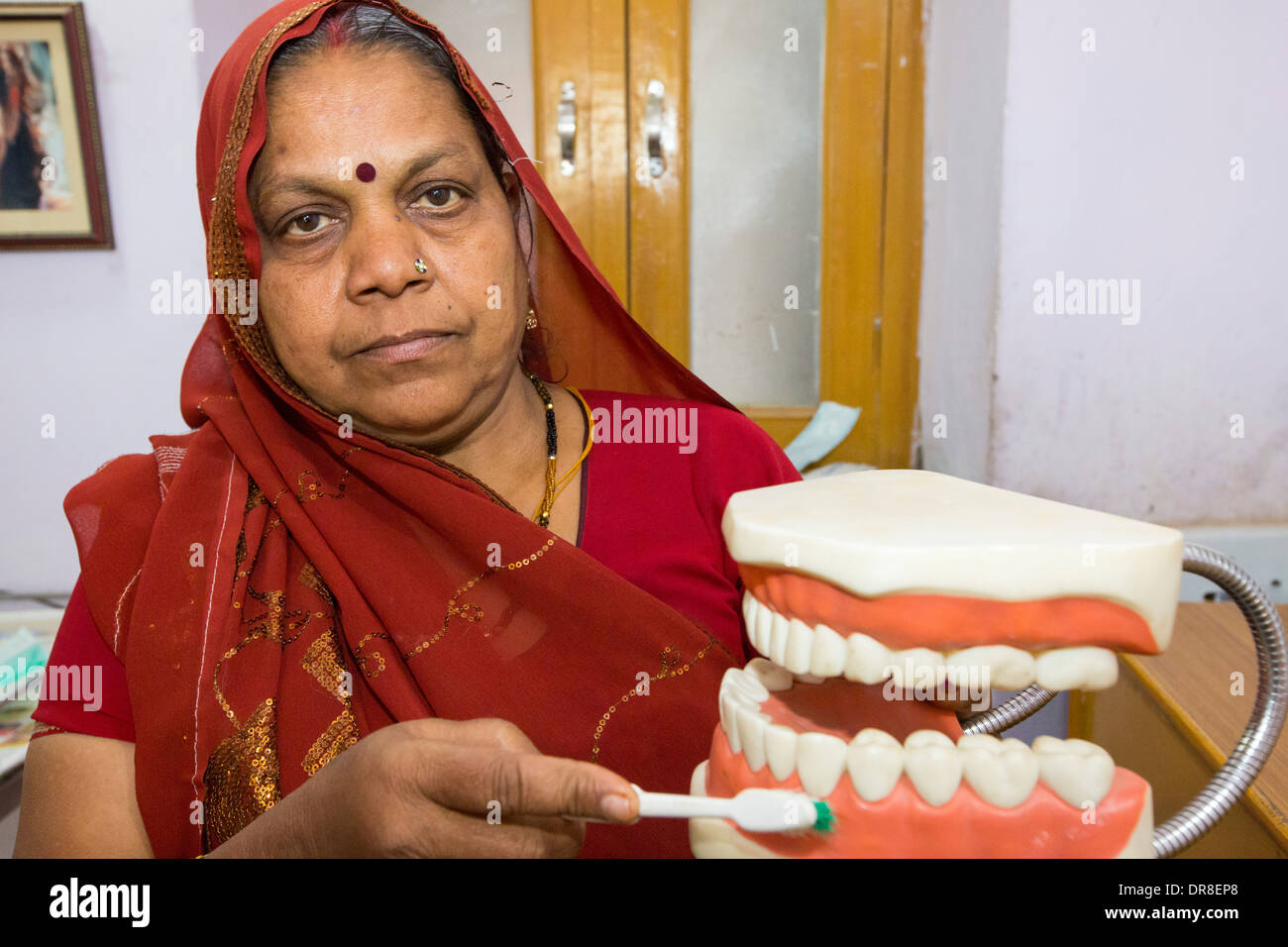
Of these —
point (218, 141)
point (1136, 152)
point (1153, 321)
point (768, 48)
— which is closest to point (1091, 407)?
point (1153, 321)

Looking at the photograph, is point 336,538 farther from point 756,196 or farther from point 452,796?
point 756,196

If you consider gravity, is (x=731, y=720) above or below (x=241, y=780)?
above

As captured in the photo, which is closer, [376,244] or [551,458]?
[376,244]

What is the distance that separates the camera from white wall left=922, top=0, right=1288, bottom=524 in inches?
69.8

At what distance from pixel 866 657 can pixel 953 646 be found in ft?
0.17

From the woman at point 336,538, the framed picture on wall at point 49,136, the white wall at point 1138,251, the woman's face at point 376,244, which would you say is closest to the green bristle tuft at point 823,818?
the woman at point 336,538

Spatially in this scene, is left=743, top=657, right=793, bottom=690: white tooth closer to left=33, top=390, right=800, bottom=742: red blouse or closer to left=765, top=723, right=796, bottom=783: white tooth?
left=765, top=723, right=796, bottom=783: white tooth

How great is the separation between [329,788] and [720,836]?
28cm

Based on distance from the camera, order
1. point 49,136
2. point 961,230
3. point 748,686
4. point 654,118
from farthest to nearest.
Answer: point 654,118
point 961,230
point 49,136
point 748,686

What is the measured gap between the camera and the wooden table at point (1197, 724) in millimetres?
947

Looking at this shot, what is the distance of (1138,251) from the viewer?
1840 millimetres

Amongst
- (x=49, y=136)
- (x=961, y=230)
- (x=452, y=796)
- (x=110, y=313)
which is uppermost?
(x=49, y=136)

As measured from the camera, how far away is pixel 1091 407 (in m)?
1.90

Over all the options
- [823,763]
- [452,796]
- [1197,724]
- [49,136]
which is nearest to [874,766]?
[823,763]
